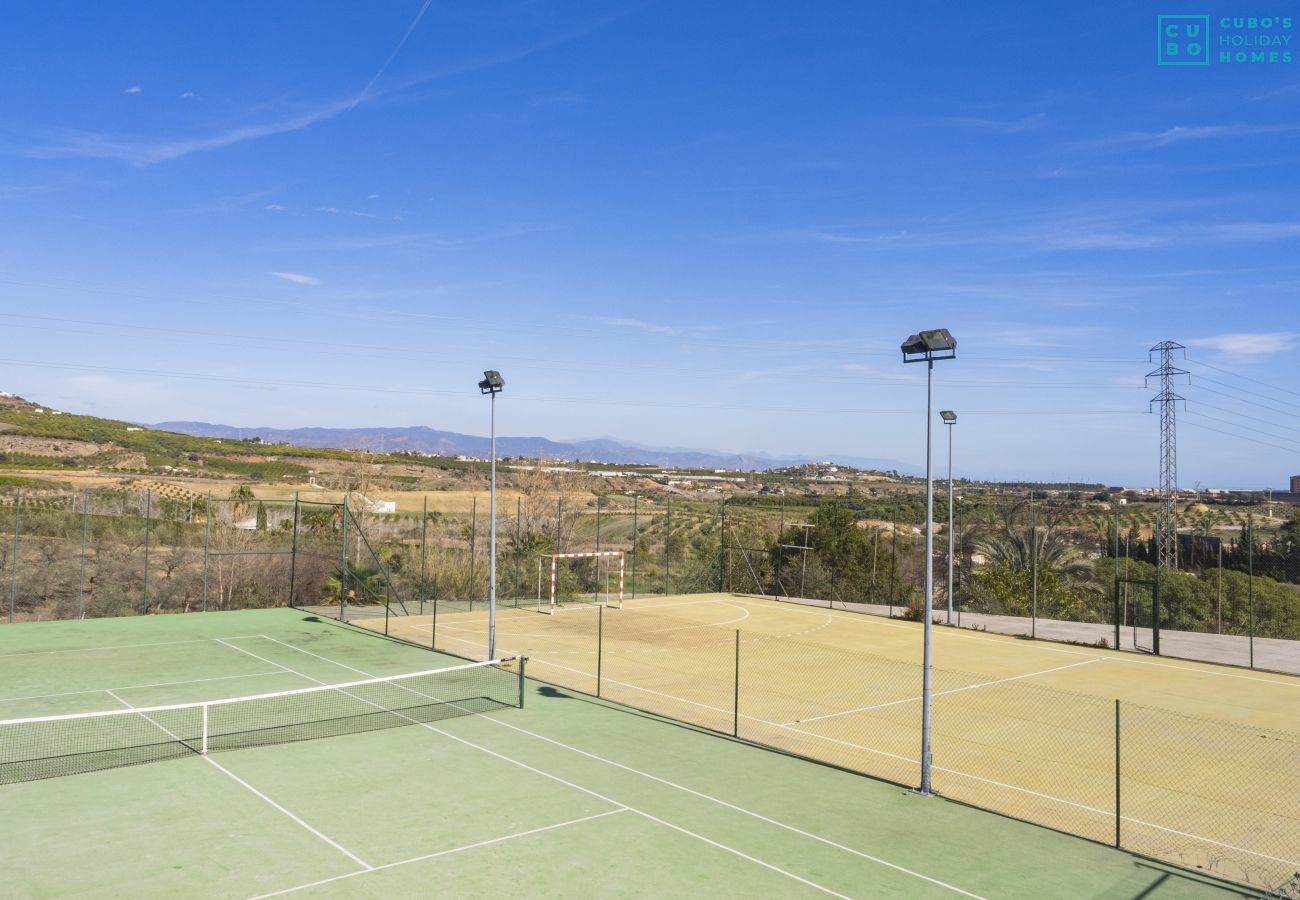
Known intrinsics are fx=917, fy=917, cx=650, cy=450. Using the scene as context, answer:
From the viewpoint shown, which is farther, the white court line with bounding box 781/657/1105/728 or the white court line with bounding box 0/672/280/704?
the white court line with bounding box 781/657/1105/728

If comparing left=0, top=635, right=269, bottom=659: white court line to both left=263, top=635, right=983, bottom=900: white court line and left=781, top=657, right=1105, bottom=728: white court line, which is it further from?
left=781, top=657, right=1105, bottom=728: white court line

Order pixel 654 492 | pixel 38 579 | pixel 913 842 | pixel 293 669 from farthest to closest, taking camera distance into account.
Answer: pixel 654 492, pixel 38 579, pixel 293 669, pixel 913 842

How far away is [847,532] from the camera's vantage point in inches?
1679

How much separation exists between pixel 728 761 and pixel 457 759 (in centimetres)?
423

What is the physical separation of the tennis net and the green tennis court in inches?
5.6

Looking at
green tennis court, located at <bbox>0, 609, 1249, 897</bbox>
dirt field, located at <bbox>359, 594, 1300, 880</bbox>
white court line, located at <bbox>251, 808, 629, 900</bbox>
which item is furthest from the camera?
dirt field, located at <bbox>359, 594, 1300, 880</bbox>

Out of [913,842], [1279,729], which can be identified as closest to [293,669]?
[913,842]

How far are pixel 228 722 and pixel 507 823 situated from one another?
7.31 meters

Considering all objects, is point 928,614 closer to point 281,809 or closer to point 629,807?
point 629,807

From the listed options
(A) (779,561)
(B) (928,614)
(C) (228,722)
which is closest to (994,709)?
(B) (928,614)

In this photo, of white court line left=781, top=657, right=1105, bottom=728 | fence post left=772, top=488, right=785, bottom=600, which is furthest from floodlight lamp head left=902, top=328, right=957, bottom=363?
fence post left=772, top=488, right=785, bottom=600

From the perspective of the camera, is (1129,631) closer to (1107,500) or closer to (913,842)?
(913,842)

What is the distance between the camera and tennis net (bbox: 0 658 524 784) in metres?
13.6

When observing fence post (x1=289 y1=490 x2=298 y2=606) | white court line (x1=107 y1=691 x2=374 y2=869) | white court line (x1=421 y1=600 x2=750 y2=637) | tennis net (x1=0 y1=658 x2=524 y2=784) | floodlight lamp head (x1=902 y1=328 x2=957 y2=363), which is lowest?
white court line (x1=421 y1=600 x2=750 y2=637)
